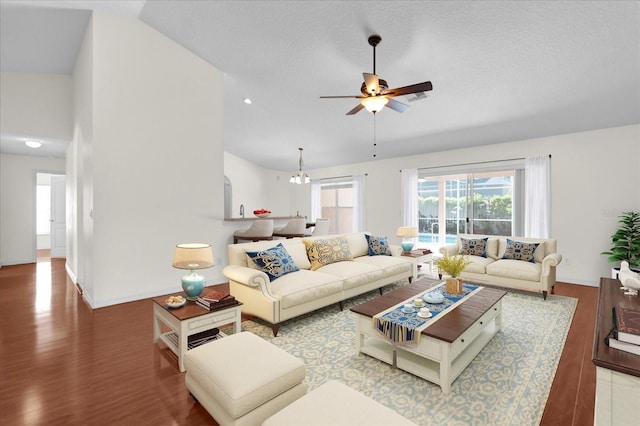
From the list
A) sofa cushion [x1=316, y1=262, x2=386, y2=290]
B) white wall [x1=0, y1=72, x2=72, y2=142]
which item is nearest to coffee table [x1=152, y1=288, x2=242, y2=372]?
sofa cushion [x1=316, y1=262, x2=386, y2=290]

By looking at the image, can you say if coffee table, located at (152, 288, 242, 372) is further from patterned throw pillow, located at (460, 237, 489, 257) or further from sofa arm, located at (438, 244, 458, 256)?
patterned throw pillow, located at (460, 237, 489, 257)

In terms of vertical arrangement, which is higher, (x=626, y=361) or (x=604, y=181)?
(x=604, y=181)

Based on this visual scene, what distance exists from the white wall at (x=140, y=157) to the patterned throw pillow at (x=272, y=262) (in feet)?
6.14

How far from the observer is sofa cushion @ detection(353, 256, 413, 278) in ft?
14.2

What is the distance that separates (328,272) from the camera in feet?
12.7

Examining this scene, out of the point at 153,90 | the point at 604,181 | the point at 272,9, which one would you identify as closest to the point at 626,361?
the point at 272,9

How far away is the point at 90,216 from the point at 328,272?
331cm

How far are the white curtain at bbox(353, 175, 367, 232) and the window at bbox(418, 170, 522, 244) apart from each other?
1.52 m

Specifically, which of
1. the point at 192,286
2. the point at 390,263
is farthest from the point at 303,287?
the point at 390,263

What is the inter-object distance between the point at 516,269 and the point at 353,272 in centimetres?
247

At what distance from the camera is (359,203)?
825 centimetres

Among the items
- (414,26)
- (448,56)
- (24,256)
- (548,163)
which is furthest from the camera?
(24,256)

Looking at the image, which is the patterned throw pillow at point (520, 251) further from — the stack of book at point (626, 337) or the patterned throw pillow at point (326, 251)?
the stack of book at point (626, 337)

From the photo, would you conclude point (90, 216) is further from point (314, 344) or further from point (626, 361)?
point (626, 361)
